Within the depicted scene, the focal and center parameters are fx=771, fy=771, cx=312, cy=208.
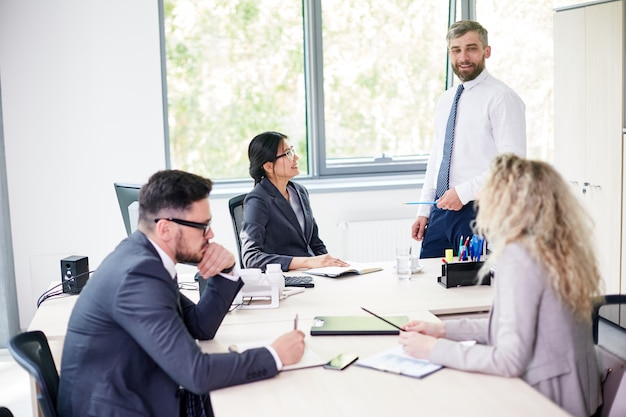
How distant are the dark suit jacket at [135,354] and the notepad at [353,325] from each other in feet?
1.28

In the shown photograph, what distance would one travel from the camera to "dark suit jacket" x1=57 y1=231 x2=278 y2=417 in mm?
Answer: 2070

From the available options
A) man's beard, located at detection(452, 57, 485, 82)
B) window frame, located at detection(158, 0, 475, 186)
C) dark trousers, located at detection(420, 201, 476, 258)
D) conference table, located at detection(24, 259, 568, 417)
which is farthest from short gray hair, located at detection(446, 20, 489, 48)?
window frame, located at detection(158, 0, 475, 186)

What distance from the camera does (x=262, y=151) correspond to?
12.2 feet

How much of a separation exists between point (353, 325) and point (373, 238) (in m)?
3.02

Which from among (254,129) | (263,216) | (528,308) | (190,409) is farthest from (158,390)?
(254,129)

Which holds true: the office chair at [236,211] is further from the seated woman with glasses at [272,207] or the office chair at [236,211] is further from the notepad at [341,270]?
the notepad at [341,270]

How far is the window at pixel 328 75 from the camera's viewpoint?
220 inches

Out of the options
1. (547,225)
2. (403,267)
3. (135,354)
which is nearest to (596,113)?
(403,267)

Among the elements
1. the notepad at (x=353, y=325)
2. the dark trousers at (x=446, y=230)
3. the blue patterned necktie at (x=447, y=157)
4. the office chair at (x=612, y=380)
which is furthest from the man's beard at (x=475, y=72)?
the office chair at (x=612, y=380)

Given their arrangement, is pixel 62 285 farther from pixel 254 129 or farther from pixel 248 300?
pixel 254 129

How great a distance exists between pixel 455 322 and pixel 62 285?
173 centimetres

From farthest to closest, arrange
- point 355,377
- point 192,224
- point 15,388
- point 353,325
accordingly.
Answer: point 15,388
point 353,325
point 192,224
point 355,377

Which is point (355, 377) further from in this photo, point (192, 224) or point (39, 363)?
point (39, 363)

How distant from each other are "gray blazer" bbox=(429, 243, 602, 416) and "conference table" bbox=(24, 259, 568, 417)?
0.06 meters
